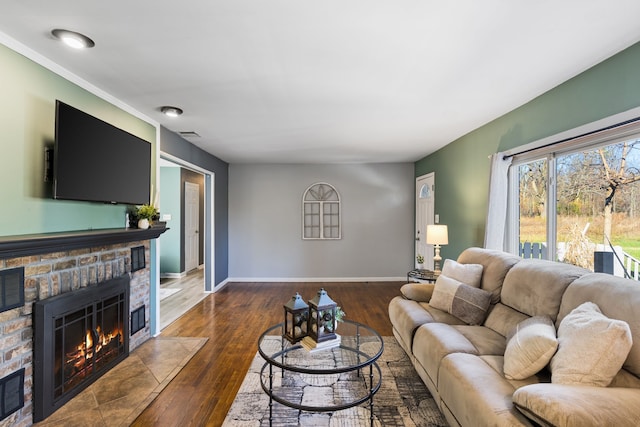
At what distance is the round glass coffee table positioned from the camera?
1878 millimetres

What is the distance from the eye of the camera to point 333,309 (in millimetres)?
2107

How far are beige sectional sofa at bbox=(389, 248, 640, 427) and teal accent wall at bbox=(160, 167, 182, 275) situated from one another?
5452 mm

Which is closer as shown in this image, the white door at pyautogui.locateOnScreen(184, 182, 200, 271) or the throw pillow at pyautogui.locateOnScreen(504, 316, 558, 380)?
the throw pillow at pyautogui.locateOnScreen(504, 316, 558, 380)

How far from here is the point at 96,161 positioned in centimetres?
243

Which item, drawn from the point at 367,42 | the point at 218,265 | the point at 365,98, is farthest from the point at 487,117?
the point at 218,265

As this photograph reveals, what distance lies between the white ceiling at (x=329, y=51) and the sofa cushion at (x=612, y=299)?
1432 mm

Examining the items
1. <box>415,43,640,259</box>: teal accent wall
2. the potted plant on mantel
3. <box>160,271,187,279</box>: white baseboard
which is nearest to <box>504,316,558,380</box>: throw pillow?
<box>415,43,640,259</box>: teal accent wall

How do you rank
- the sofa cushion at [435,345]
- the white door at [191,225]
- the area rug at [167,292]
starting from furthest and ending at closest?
1. the white door at [191,225]
2. the area rug at [167,292]
3. the sofa cushion at [435,345]

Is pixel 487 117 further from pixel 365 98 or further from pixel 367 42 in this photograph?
pixel 367 42

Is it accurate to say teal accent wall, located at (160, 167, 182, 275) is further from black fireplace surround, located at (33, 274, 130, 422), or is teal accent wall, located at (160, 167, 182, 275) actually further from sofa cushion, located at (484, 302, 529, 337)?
sofa cushion, located at (484, 302, 529, 337)

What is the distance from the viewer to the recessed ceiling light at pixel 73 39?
69.6 inches

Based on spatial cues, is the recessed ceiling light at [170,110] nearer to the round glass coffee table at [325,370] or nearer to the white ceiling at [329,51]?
the white ceiling at [329,51]

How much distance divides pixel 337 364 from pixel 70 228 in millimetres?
2207

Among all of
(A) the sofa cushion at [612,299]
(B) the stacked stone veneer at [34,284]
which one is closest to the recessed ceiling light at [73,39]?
(B) the stacked stone veneer at [34,284]
